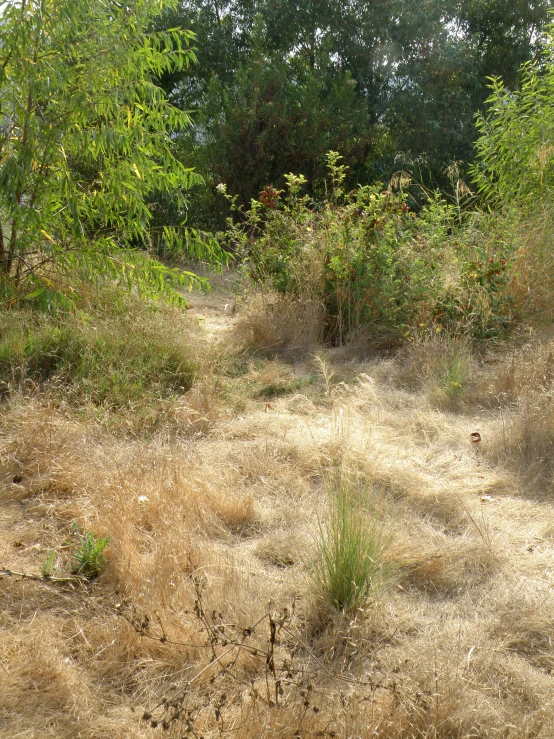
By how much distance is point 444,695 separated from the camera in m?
2.05

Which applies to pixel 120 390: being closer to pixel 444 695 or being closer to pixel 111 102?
pixel 111 102

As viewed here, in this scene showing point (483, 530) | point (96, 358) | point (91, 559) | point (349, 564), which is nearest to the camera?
point (349, 564)

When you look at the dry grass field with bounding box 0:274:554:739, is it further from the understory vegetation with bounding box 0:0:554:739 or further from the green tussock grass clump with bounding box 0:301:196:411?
the green tussock grass clump with bounding box 0:301:196:411

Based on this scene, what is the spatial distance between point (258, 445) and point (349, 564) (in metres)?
1.64

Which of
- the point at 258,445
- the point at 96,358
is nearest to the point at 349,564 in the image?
the point at 258,445

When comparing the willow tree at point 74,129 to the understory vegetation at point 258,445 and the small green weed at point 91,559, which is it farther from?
the small green weed at point 91,559

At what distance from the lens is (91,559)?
278cm

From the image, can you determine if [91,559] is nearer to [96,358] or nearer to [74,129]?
[96,358]

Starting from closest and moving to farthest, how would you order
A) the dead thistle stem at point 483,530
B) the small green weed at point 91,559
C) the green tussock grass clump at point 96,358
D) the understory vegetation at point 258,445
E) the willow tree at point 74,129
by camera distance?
the understory vegetation at point 258,445, the small green weed at point 91,559, the dead thistle stem at point 483,530, the green tussock grass clump at point 96,358, the willow tree at point 74,129

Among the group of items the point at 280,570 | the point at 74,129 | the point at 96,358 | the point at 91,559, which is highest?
the point at 74,129

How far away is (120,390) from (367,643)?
266cm

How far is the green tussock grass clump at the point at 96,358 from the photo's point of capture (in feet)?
15.0

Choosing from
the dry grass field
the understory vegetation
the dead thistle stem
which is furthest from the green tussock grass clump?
the dead thistle stem

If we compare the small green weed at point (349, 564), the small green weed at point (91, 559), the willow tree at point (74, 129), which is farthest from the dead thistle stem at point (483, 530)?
the willow tree at point (74, 129)
